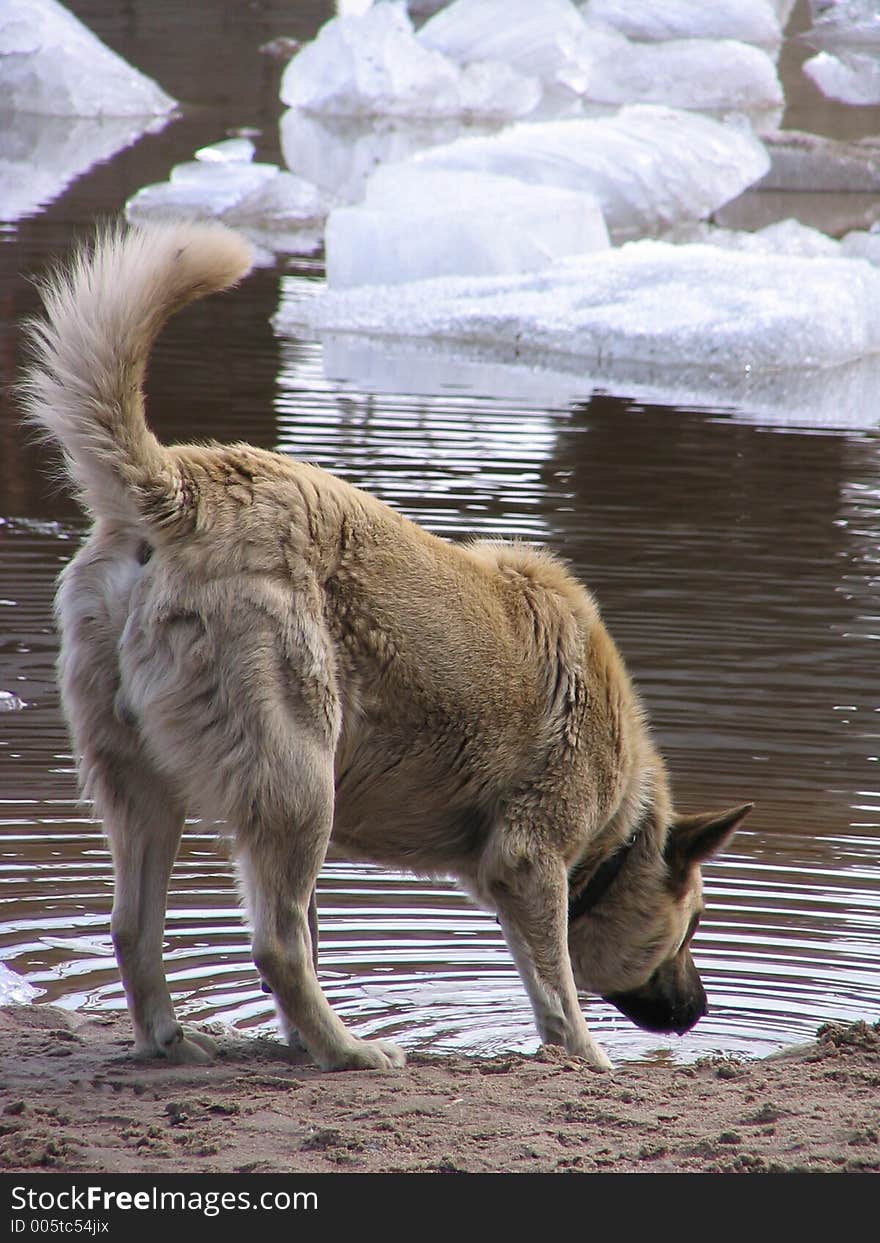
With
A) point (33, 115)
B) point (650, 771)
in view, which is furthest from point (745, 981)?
point (33, 115)

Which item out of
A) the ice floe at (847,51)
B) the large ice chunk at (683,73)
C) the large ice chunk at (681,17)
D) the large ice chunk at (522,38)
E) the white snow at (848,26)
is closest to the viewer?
the large ice chunk at (522,38)

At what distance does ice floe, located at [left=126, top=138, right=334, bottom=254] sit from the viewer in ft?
54.2

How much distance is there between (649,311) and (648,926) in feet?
28.7

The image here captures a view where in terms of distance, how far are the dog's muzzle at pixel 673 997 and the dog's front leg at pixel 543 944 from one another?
0.42m

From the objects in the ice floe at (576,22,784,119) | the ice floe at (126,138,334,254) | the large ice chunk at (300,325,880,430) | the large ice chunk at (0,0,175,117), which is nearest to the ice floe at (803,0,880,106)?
the ice floe at (576,22,784,119)

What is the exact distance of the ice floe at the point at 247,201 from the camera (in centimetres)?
1653

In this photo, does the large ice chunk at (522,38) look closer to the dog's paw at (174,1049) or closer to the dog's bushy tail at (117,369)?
the dog's bushy tail at (117,369)

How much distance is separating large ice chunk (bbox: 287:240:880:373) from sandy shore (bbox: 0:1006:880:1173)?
8.79 metres

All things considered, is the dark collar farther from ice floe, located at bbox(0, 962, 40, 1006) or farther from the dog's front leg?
ice floe, located at bbox(0, 962, 40, 1006)

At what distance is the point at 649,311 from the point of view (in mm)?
12445

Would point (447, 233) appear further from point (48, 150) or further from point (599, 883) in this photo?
point (599, 883)

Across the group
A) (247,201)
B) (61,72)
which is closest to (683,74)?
(61,72)

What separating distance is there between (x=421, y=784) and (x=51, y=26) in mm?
20745

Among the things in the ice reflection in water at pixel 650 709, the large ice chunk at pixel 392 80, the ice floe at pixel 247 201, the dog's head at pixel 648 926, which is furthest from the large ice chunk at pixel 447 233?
the dog's head at pixel 648 926
